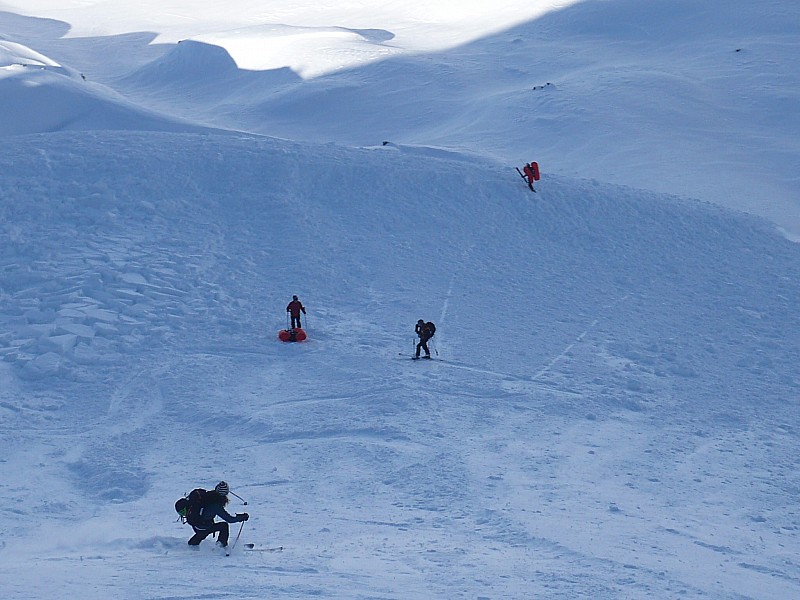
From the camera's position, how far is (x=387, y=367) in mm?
15773

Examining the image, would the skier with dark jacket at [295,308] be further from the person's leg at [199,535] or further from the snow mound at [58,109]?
the snow mound at [58,109]

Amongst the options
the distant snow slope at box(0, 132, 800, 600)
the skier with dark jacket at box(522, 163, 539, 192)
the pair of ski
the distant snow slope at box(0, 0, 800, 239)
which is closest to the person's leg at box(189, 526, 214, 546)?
the distant snow slope at box(0, 132, 800, 600)

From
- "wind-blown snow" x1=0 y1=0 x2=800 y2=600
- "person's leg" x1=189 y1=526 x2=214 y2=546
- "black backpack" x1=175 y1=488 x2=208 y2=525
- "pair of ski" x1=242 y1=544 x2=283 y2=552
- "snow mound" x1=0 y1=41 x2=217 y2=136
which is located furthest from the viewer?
"snow mound" x1=0 y1=41 x2=217 y2=136

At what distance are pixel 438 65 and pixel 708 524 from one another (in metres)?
32.0

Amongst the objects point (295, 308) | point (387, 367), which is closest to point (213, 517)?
point (387, 367)

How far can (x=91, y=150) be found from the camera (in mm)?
22484

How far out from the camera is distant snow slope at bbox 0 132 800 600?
9844 millimetres

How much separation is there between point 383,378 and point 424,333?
1147 millimetres

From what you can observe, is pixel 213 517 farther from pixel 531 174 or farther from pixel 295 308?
pixel 531 174

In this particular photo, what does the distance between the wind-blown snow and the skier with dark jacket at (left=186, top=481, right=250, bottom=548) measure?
0.28 m

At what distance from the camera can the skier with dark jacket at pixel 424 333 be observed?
1584 centimetres

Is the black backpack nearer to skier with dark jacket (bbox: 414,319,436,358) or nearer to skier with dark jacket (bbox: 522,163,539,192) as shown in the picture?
skier with dark jacket (bbox: 414,319,436,358)

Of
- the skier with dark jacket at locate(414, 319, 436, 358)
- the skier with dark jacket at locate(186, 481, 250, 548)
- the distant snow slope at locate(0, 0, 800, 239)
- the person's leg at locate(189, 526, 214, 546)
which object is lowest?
the person's leg at locate(189, 526, 214, 546)

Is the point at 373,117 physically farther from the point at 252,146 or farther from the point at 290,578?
the point at 290,578
